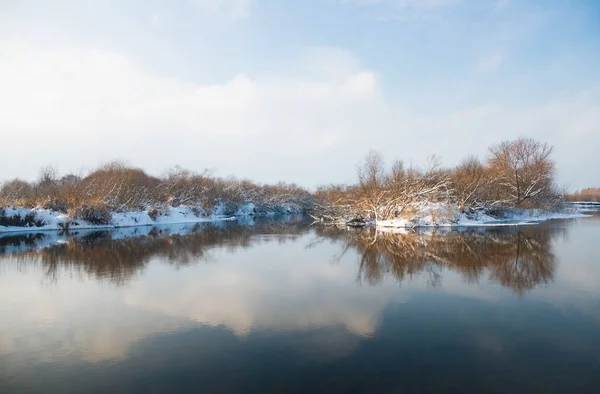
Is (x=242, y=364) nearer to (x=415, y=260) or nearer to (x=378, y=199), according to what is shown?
(x=415, y=260)

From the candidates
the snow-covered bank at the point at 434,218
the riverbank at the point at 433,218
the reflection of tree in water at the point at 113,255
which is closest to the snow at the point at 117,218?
the reflection of tree in water at the point at 113,255

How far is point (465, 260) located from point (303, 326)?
8145 mm

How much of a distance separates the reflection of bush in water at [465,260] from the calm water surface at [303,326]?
102 millimetres

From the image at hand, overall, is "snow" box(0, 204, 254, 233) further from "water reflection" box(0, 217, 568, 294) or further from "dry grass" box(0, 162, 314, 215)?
"water reflection" box(0, 217, 568, 294)

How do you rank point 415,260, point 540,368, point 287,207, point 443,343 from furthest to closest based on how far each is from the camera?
1. point 287,207
2. point 415,260
3. point 443,343
4. point 540,368

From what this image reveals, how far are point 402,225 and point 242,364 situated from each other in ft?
77.3

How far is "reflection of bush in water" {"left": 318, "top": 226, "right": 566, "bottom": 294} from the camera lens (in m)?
10.1

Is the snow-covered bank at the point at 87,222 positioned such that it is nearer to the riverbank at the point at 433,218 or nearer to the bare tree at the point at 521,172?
the riverbank at the point at 433,218

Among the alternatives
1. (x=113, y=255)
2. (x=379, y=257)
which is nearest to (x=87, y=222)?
(x=113, y=255)

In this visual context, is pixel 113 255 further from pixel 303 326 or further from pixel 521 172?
pixel 521 172

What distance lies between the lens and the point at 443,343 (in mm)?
5582

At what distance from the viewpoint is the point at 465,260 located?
1259cm

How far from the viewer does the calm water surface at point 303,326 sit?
14.8 ft

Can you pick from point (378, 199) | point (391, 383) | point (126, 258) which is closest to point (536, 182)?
point (378, 199)
